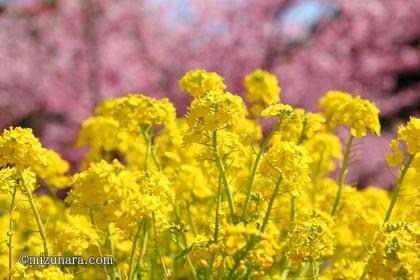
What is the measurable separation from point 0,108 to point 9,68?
30.2 inches

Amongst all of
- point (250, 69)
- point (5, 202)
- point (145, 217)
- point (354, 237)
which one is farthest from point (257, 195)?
point (250, 69)

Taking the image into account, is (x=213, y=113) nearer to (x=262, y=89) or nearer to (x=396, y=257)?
(x=396, y=257)

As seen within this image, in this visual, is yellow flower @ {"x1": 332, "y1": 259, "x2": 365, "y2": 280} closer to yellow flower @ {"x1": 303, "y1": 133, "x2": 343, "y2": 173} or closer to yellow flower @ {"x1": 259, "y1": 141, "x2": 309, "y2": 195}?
yellow flower @ {"x1": 259, "y1": 141, "x2": 309, "y2": 195}

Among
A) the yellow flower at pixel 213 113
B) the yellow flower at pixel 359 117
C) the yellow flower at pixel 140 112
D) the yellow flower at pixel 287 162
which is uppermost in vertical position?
the yellow flower at pixel 140 112

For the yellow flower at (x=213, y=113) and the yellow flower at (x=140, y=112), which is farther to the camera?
the yellow flower at (x=140, y=112)

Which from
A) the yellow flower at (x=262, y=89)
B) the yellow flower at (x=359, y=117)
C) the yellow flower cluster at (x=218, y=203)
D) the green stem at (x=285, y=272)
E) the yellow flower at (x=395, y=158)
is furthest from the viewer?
the yellow flower at (x=262, y=89)

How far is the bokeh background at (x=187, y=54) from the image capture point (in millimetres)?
10250

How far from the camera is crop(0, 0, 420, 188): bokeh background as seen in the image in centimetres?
1025

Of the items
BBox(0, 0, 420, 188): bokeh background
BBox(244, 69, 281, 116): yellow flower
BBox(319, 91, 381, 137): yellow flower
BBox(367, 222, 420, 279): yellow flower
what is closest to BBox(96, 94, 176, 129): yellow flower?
BBox(244, 69, 281, 116): yellow flower

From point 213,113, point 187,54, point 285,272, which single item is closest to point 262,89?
point 285,272

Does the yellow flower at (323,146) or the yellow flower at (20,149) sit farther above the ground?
the yellow flower at (323,146)

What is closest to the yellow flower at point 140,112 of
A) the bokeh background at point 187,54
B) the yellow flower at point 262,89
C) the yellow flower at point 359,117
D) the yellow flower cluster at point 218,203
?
the yellow flower cluster at point 218,203

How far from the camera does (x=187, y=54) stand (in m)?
10.5

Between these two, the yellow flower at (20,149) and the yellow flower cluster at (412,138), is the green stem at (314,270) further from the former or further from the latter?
the yellow flower at (20,149)
